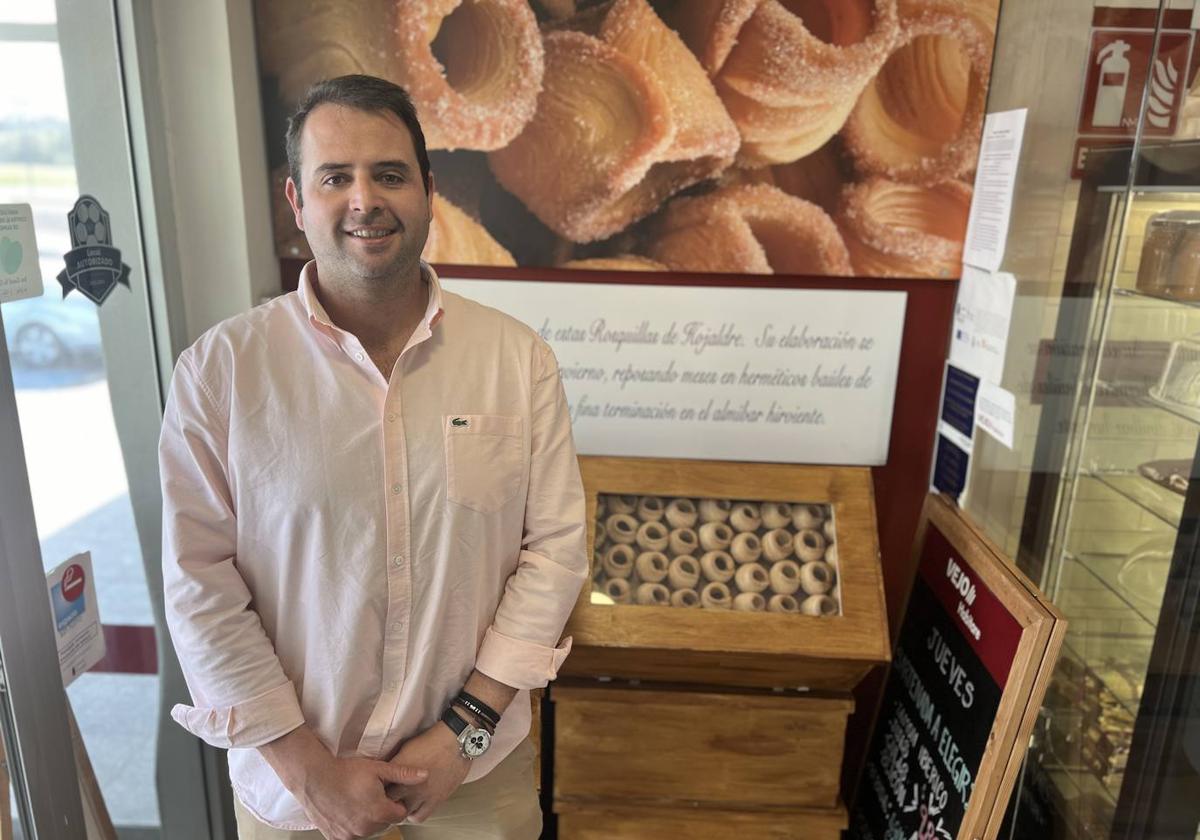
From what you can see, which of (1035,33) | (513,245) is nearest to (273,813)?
(513,245)

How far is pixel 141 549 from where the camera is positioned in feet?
6.33

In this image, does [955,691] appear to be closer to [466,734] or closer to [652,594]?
[652,594]

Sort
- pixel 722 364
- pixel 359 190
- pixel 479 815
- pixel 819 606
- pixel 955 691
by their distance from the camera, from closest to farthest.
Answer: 1. pixel 359 190
2. pixel 479 815
3. pixel 955 691
4. pixel 819 606
5. pixel 722 364

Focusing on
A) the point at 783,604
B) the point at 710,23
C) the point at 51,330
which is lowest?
the point at 783,604

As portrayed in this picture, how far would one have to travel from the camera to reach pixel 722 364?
82.2 inches

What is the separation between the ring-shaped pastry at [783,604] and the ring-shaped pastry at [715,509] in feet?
0.71

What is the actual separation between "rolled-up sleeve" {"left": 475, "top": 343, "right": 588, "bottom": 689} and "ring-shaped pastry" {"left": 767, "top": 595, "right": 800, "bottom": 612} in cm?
66

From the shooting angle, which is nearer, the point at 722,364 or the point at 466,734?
the point at 466,734

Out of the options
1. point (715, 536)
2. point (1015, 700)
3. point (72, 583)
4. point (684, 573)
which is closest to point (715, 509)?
point (715, 536)

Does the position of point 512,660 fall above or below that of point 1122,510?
below

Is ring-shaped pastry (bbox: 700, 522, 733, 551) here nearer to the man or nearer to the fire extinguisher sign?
the man

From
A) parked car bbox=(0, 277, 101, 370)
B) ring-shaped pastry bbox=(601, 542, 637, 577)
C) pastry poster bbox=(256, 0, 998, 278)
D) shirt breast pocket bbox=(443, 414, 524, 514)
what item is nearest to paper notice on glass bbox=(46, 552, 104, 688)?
parked car bbox=(0, 277, 101, 370)

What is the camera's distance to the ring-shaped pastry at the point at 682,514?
195 cm

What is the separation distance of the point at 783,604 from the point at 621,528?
40cm
